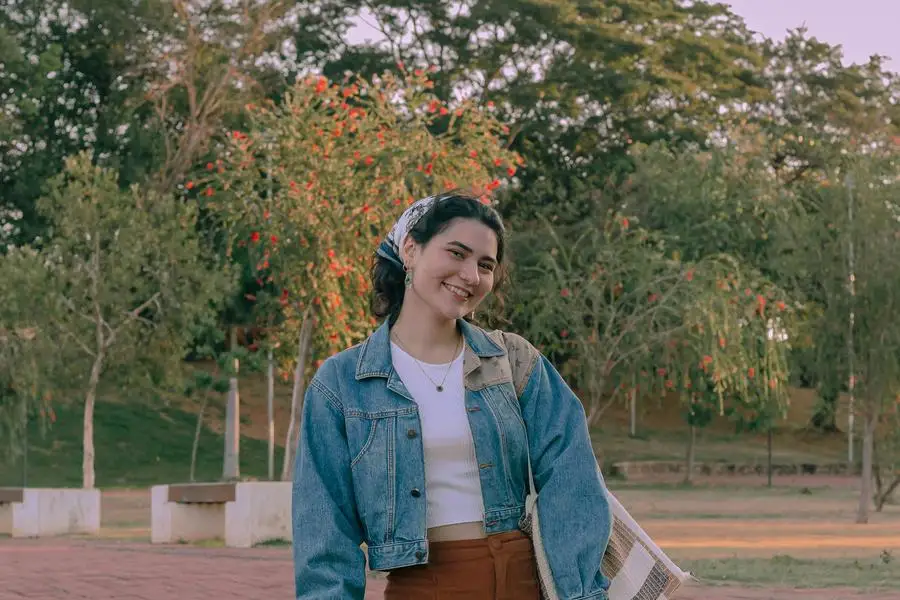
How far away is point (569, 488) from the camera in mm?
3434

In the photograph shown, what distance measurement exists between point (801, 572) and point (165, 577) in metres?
5.06

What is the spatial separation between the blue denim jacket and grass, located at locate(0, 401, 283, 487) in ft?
97.5

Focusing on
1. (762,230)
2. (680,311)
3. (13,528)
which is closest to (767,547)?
(680,311)

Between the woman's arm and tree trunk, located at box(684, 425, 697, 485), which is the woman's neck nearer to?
the woman's arm

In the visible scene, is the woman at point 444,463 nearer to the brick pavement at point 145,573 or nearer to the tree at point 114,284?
the brick pavement at point 145,573

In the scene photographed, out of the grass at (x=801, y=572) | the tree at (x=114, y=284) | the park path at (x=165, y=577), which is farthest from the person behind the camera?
the tree at (x=114, y=284)

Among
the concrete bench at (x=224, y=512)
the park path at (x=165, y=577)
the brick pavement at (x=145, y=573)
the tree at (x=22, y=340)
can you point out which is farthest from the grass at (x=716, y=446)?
the park path at (x=165, y=577)

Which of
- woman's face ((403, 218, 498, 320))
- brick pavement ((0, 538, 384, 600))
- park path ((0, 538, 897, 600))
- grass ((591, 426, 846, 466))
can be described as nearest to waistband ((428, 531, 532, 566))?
woman's face ((403, 218, 498, 320))

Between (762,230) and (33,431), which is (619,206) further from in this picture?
(33,431)

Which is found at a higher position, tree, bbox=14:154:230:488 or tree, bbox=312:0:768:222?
tree, bbox=312:0:768:222

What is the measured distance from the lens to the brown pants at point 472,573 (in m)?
3.36

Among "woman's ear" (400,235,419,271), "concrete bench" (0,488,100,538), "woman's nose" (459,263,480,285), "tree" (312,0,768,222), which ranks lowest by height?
"concrete bench" (0,488,100,538)

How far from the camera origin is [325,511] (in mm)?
3369

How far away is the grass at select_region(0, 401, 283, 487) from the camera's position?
1335 inches
